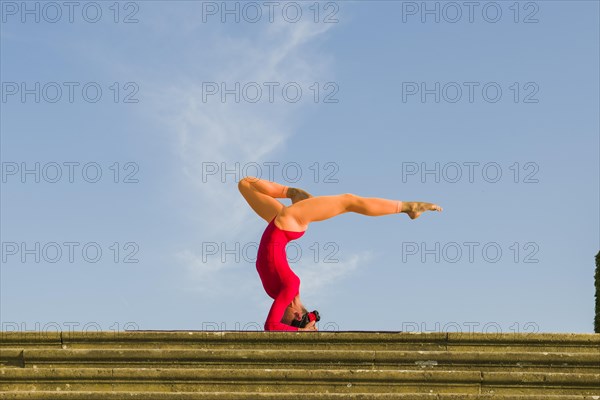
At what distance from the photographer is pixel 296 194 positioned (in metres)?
12.9

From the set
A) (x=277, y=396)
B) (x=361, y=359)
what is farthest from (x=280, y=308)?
(x=277, y=396)

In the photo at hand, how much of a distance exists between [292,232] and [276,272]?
620 mm

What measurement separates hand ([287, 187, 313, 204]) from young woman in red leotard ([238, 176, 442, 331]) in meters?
A: 0.18

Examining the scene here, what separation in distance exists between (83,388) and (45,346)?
97 cm

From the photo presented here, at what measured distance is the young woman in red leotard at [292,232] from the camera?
39.7 feet

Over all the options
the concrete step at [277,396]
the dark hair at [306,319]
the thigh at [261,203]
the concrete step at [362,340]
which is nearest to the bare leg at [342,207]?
the thigh at [261,203]

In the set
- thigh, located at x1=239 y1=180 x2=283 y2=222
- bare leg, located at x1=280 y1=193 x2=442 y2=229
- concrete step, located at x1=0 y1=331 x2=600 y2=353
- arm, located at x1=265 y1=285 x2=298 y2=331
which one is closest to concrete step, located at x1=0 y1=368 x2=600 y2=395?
concrete step, located at x1=0 y1=331 x2=600 y2=353

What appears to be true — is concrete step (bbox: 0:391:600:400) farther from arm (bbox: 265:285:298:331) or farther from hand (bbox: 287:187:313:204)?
hand (bbox: 287:187:313:204)

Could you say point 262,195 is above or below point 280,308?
above

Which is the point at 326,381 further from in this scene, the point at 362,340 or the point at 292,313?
the point at 292,313

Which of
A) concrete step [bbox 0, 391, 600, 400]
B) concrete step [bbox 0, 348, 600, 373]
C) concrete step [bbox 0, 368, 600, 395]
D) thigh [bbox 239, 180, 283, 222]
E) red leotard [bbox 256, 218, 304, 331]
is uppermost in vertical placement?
thigh [bbox 239, 180, 283, 222]

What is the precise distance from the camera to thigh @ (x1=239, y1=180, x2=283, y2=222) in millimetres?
12852

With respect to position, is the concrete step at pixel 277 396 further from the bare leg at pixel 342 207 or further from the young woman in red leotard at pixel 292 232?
the bare leg at pixel 342 207

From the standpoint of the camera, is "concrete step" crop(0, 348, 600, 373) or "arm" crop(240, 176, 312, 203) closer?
"concrete step" crop(0, 348, 600, 373)
